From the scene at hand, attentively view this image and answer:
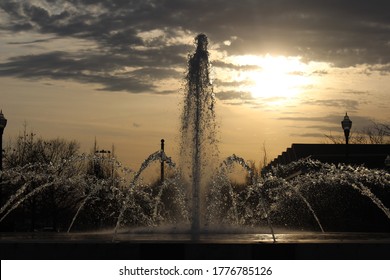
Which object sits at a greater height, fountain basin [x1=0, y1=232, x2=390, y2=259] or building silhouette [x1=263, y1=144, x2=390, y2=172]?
building silhouette [x1=263, y1=144, x2=390, y2=172]

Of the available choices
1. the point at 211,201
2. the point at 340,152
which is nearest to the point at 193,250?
the point at 211,201

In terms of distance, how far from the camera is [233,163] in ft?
80.7

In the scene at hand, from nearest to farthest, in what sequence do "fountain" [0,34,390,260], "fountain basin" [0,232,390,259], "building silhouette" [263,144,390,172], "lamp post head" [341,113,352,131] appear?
"fountain basin" [0,232,390,259]
"fountain" [0,34,390,260]
"lamp post head" [341,113,352,131]
"building silhouette" [263,144,390,172]

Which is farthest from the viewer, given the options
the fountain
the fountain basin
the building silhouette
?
the building silhouette

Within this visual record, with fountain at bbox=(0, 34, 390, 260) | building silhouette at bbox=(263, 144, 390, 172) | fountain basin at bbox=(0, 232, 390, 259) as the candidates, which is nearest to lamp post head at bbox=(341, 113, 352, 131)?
fountain at bbox=(0, 34, 390, 260)

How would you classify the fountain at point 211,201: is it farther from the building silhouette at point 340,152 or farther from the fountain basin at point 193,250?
the building silhouette at point 340,152

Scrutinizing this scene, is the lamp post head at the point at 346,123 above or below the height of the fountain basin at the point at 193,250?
above

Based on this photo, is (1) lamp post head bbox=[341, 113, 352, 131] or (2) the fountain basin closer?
(2) the fountain basin

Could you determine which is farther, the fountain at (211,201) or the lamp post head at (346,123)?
the lamp post head at (346,123)

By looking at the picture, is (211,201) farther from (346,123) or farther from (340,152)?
(340,152)

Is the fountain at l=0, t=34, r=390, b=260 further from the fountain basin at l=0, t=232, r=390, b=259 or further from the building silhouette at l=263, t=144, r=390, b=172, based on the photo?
the building silhouette at l=263, t=144, r=390, b=172

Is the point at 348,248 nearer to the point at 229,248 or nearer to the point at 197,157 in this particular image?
the point at 229,248

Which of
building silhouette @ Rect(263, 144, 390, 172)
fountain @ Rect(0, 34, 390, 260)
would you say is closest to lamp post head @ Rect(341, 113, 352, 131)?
fountain @ Rect(0, 34, 390, 260)

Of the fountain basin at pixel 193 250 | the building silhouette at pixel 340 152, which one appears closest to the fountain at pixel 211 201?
the fountain basin at pixel 193 250
